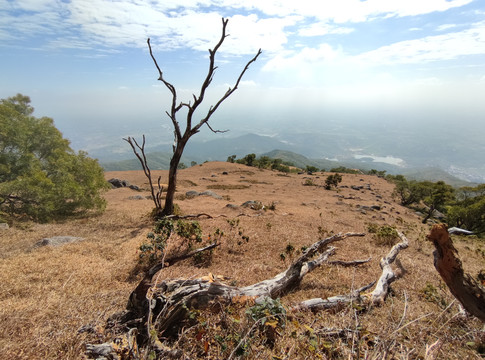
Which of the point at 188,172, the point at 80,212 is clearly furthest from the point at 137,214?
the point at 188,172

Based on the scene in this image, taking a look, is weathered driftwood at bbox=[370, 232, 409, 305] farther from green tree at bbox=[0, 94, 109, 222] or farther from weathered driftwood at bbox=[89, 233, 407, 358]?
green tree at bbox=[0, 94, 109, 222]

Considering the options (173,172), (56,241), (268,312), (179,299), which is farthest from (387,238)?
(56,241)

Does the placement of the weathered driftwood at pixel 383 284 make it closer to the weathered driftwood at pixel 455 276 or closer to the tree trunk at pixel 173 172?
the weathered driftwood at pixel 455 276

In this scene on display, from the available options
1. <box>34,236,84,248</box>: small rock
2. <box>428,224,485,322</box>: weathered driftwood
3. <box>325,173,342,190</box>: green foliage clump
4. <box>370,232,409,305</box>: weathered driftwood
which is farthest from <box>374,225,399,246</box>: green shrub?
<box>325,173,342,190</box>: green foliage clump

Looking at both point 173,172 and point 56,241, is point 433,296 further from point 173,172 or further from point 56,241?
point 56,241

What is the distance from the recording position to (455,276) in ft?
10.1

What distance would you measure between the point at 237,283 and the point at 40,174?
10713 millimetres

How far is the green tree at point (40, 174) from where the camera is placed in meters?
10.3

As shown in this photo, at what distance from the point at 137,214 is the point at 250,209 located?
6.39 metres

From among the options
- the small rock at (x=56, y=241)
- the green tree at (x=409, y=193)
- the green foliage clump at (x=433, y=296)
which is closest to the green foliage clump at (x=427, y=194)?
the green tree at (x=409, y=193)

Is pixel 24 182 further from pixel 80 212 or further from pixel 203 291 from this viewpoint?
pixel 203 291

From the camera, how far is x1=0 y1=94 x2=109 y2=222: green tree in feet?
33.8

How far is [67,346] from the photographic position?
279cm

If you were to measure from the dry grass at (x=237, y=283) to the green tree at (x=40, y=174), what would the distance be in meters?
1.33
